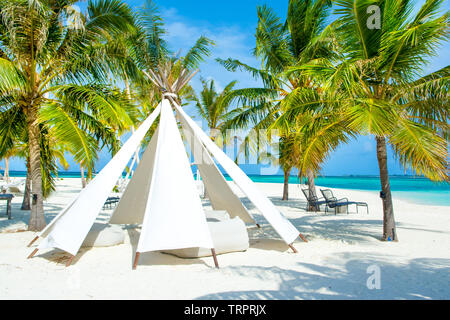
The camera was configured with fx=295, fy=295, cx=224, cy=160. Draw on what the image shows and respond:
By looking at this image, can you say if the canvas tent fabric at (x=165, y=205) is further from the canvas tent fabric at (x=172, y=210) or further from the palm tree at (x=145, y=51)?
the palm tree at (x=145, y=51)

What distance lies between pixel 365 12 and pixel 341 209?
8.07 m

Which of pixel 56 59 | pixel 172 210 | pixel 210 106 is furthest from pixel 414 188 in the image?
pixel 56 59

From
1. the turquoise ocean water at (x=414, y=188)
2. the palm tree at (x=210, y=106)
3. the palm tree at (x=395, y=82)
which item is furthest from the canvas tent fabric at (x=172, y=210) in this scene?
the palm tree at (x=210, y=106)

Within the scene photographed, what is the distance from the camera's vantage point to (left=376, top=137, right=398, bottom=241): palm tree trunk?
679 cm

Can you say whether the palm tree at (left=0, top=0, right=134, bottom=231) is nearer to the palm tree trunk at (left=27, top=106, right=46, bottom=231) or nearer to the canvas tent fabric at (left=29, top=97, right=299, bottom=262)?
the palm tree trunk at (left=27, top=106, right=46, bottom=231)

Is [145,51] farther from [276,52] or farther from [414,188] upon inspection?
[414,188]

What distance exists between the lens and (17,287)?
398cm

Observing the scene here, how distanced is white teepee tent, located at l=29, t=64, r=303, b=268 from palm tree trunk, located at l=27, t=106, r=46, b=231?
185cm

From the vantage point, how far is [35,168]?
24.7ft

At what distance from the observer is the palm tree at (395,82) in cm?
532

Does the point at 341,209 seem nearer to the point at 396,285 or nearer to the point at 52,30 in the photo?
the point at 396,285

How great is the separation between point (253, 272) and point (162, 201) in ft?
6.60

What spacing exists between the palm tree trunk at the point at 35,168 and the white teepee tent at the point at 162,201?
1.85m
